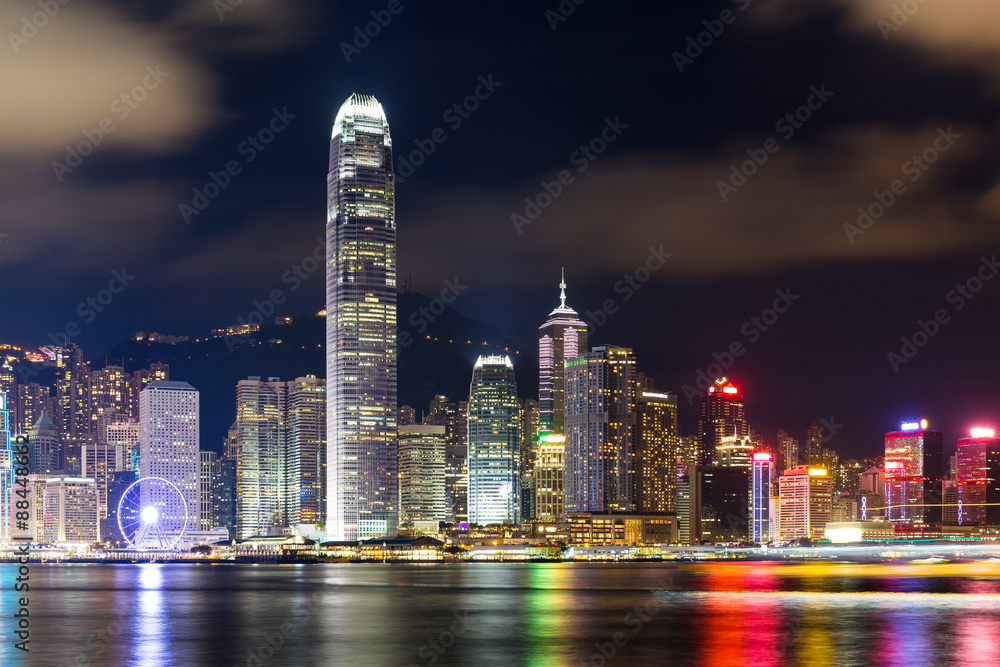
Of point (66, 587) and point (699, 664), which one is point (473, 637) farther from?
point (66, 587)

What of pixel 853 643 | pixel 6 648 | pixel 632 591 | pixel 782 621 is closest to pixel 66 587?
pixel 632 591

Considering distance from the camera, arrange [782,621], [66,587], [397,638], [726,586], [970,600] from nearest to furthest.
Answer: [397,638]
[782,621]
[970,600]
[726,586]
[66,587]

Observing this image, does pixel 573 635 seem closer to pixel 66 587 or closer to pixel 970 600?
pixel 970 600

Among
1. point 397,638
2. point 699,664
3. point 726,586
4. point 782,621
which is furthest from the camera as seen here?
point 726,586

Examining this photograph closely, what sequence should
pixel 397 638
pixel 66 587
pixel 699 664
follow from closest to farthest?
pixel 699 664, pixel 397 638, pixel 66 587

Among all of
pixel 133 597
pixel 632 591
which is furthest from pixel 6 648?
pixel 632 591

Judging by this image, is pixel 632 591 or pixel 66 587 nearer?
pixel 632 591
